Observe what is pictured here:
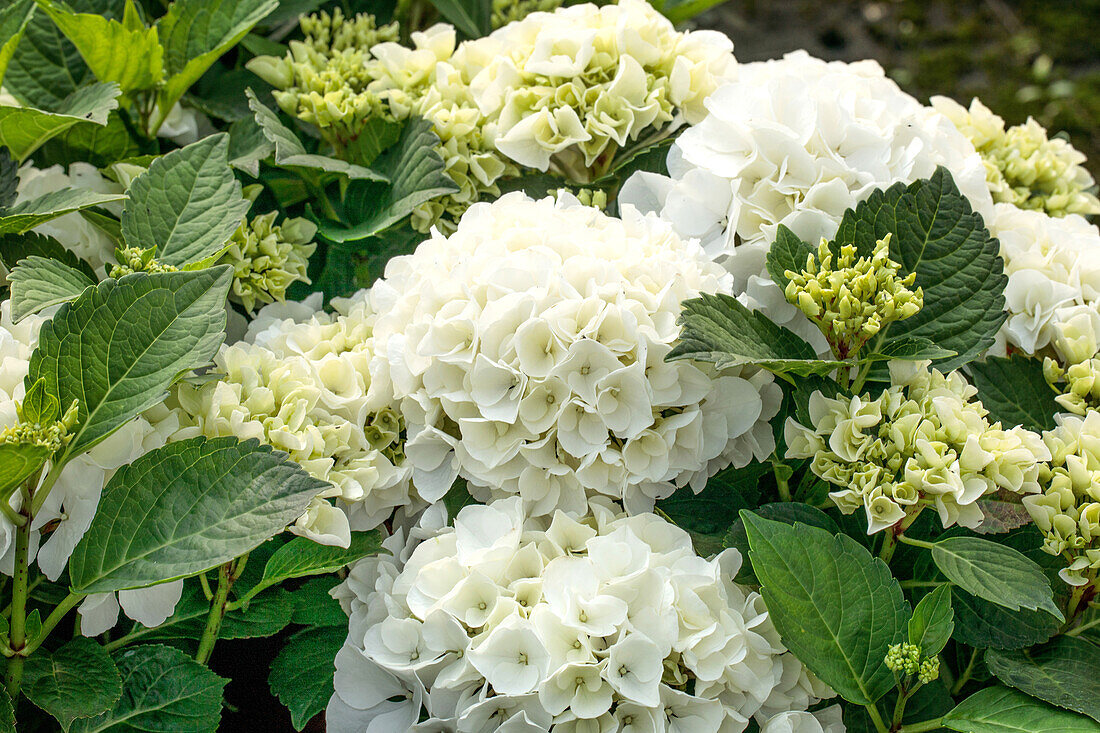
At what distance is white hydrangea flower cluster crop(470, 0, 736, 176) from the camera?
112cm

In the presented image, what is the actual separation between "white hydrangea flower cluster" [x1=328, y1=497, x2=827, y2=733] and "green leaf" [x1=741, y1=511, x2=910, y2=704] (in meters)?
0.03

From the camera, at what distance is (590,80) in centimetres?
114

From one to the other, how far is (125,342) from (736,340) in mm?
541

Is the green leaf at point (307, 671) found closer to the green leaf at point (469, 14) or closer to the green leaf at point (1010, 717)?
the green leaf at point (1010, 717)

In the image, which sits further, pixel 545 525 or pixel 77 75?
pixel 77 75

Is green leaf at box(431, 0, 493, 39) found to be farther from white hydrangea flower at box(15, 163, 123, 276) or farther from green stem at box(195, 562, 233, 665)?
green stem at box(195, 562, 233, 665)

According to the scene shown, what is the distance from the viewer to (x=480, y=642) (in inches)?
32.2

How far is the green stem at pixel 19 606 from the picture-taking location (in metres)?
0.81

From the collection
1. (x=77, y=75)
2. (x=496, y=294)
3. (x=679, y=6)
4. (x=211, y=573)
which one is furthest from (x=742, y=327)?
(x=77, y=75)

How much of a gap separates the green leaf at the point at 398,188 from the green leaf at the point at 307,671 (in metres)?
0.43

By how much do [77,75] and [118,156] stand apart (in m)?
0.15

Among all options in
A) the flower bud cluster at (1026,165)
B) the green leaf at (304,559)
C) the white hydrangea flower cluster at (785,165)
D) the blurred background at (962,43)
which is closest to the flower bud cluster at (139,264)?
the green leaf at (304,559)

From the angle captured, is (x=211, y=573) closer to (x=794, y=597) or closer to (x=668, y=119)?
(x=794, y=597)

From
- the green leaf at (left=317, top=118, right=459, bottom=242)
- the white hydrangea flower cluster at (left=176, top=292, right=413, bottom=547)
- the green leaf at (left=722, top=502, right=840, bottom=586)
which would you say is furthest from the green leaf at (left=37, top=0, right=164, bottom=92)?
the green leaf at (left=722, top=502, right=840, bottom=586)
